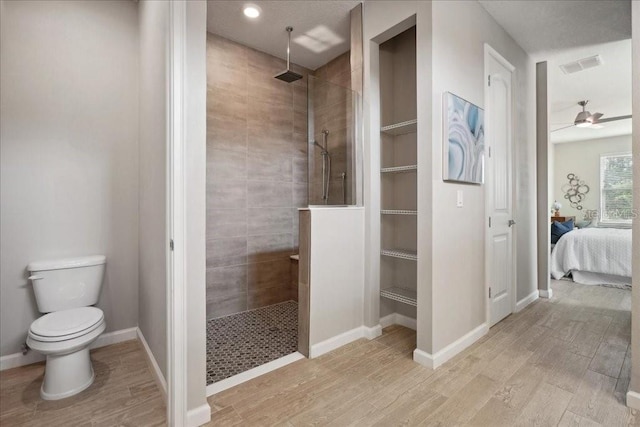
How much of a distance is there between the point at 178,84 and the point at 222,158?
5.14ft

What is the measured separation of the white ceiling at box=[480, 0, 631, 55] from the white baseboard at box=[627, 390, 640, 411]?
9.26 ft

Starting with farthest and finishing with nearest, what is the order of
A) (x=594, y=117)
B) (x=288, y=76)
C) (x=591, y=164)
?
(x=591, y=164) → (x=594, y=117) → (x=288, y=76)

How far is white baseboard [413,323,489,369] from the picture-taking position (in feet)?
6.98

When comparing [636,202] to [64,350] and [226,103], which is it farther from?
[64,350]

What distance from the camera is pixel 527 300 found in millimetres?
3412

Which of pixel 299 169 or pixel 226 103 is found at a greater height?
pixel 226 103

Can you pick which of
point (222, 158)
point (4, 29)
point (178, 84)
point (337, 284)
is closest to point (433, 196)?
point (337, 284)

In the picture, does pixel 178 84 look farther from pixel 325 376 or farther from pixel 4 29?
pixel 325 376

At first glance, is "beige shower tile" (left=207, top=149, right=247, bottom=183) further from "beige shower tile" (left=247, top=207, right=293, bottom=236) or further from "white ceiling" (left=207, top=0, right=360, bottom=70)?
"white ceiling" (left=207, top=0, right=360, bottom=70)

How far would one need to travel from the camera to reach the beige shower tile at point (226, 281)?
3.02m

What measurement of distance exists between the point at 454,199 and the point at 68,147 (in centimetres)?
290

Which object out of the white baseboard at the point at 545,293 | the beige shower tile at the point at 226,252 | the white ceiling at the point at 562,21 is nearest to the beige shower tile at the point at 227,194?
the beige shower tile at the point at 226,252

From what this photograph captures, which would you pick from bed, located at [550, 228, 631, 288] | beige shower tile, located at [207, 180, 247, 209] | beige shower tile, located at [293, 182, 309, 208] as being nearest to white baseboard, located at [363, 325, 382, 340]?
beige shower tile, located at [293, 182, 309, 208]

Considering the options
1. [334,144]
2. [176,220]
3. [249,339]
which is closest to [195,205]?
[176,220]
